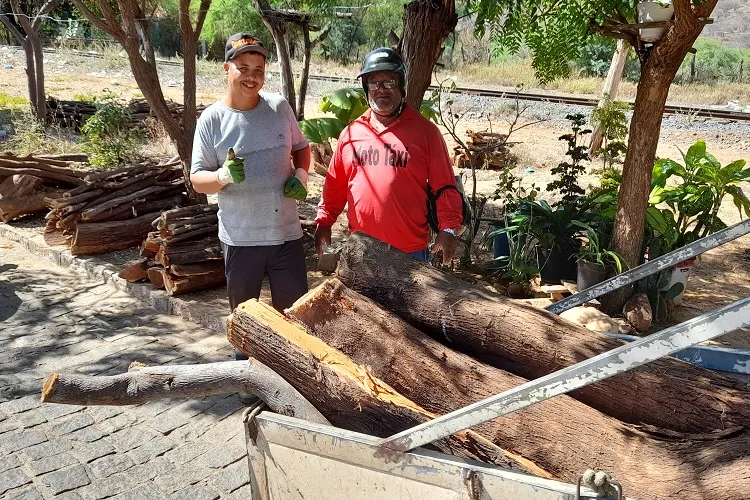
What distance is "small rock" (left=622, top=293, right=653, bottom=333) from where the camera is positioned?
4762 millimetres

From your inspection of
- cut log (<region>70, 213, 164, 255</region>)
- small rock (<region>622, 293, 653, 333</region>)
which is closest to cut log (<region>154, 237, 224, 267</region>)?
cut log (<region>70, 213, 164, 255</region>)

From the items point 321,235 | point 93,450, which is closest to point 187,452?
point 93,450

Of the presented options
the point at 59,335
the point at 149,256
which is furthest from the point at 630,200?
the point at 59,335

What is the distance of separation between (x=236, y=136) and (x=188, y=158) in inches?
132

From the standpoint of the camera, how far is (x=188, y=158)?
641 cm

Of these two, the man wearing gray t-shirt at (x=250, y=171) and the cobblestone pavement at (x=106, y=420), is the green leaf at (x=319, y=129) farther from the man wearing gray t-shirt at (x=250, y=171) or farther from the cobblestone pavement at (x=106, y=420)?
the man wearing gray t-shirt at (x=250, y=171)

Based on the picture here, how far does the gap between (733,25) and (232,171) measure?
192ft

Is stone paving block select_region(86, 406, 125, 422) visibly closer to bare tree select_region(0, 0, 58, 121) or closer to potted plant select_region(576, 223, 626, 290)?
potted plant select_region(576, 223, 626, 290)

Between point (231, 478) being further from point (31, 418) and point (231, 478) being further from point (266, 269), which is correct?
point (31, 418)

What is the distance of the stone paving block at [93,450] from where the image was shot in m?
3.30

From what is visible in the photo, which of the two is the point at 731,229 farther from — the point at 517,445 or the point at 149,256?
the point at 149,256

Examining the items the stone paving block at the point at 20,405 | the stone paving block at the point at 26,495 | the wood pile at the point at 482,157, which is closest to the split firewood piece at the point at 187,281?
the stone paving block at the point at 20,405

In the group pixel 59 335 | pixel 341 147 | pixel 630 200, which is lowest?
pixel 59 335

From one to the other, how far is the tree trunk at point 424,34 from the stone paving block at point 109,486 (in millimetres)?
3060
